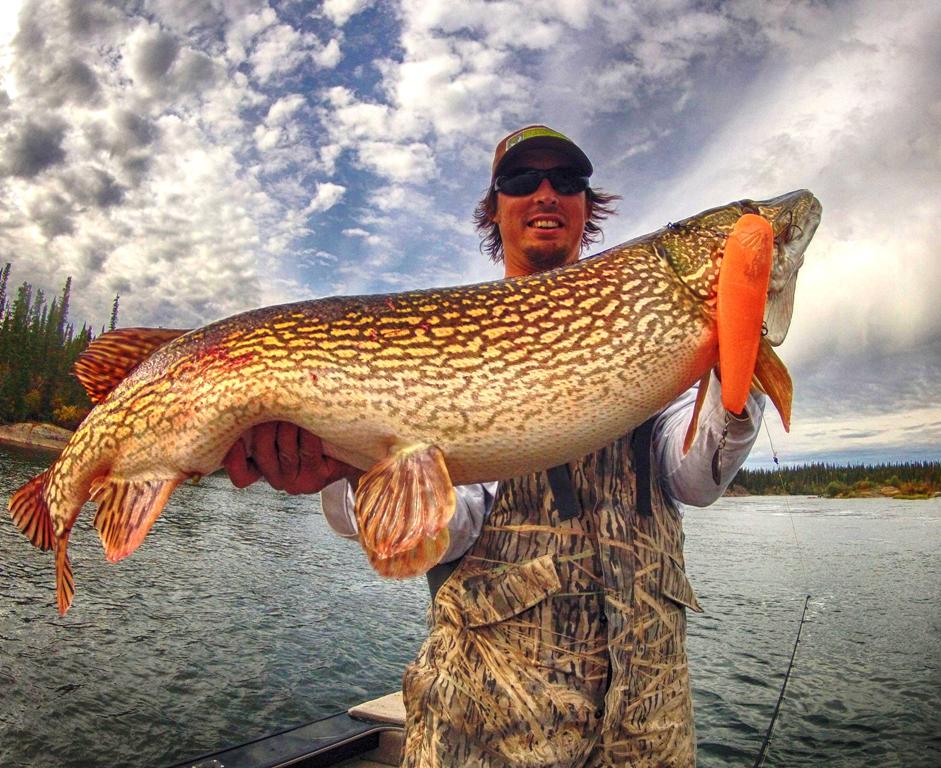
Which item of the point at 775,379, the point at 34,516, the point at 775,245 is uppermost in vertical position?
the point at 775,245

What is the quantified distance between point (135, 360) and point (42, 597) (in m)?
13.0

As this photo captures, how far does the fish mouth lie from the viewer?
227cm

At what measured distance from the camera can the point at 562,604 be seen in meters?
2.34

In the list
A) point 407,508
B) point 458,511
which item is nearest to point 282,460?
point 407,508

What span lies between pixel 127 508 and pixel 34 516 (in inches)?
17.7

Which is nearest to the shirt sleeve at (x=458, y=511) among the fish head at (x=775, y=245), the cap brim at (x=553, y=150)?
the fish head at (x=775, y=245)

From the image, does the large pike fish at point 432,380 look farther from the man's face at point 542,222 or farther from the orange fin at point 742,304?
the man's face at point 542,222

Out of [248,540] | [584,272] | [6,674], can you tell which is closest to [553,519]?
[584,272]

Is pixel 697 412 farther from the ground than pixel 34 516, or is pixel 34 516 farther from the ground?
pixel 697 412

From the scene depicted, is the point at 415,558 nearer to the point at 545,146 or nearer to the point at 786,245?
the point at 786,245

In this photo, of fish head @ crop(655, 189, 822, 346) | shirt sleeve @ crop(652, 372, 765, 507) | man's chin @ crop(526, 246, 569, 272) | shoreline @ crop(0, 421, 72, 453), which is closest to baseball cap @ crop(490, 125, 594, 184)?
man's chin @ crop(526, 246, 569, 272)

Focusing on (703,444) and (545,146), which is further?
(545,146)

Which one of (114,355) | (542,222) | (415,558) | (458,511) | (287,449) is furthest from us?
(542,222)

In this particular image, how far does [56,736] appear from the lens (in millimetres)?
8055
